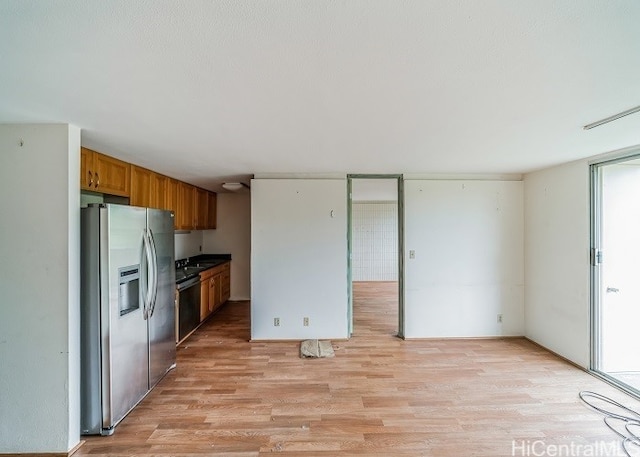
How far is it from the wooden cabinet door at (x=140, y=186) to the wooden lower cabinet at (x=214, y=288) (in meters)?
1.47

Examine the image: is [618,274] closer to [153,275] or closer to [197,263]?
[153,275]

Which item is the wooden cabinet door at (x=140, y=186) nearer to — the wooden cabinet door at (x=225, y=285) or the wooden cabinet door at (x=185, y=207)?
the wooden cabinet door at (x=185, y=207)

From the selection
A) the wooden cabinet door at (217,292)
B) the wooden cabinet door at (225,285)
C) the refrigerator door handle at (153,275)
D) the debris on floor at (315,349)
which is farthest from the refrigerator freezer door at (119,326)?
the wooden cabinet door at (225,285)

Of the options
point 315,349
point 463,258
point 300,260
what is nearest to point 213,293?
point 300,260

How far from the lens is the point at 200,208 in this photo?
5.14 meters

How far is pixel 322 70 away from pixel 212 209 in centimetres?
494

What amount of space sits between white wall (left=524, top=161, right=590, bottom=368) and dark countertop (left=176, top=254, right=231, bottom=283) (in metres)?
4.75

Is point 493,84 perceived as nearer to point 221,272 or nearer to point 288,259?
point 288,259

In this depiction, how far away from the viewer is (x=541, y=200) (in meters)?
3.67

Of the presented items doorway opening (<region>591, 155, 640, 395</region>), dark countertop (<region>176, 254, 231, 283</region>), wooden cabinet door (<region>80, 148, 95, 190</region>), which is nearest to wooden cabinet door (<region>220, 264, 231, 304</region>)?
dark countertop (<region>176, 254, 231, 283</region>)

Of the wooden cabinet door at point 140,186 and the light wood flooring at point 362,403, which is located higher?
the wooden cabinet door at point 140,186

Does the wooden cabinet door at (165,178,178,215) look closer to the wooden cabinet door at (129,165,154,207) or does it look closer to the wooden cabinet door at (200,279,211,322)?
the wooden cabinet door at (129,165,154,207)

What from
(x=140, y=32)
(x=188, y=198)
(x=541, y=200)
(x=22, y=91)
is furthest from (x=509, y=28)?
(x=188, y=198)

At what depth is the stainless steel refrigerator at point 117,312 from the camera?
6.89 feet
